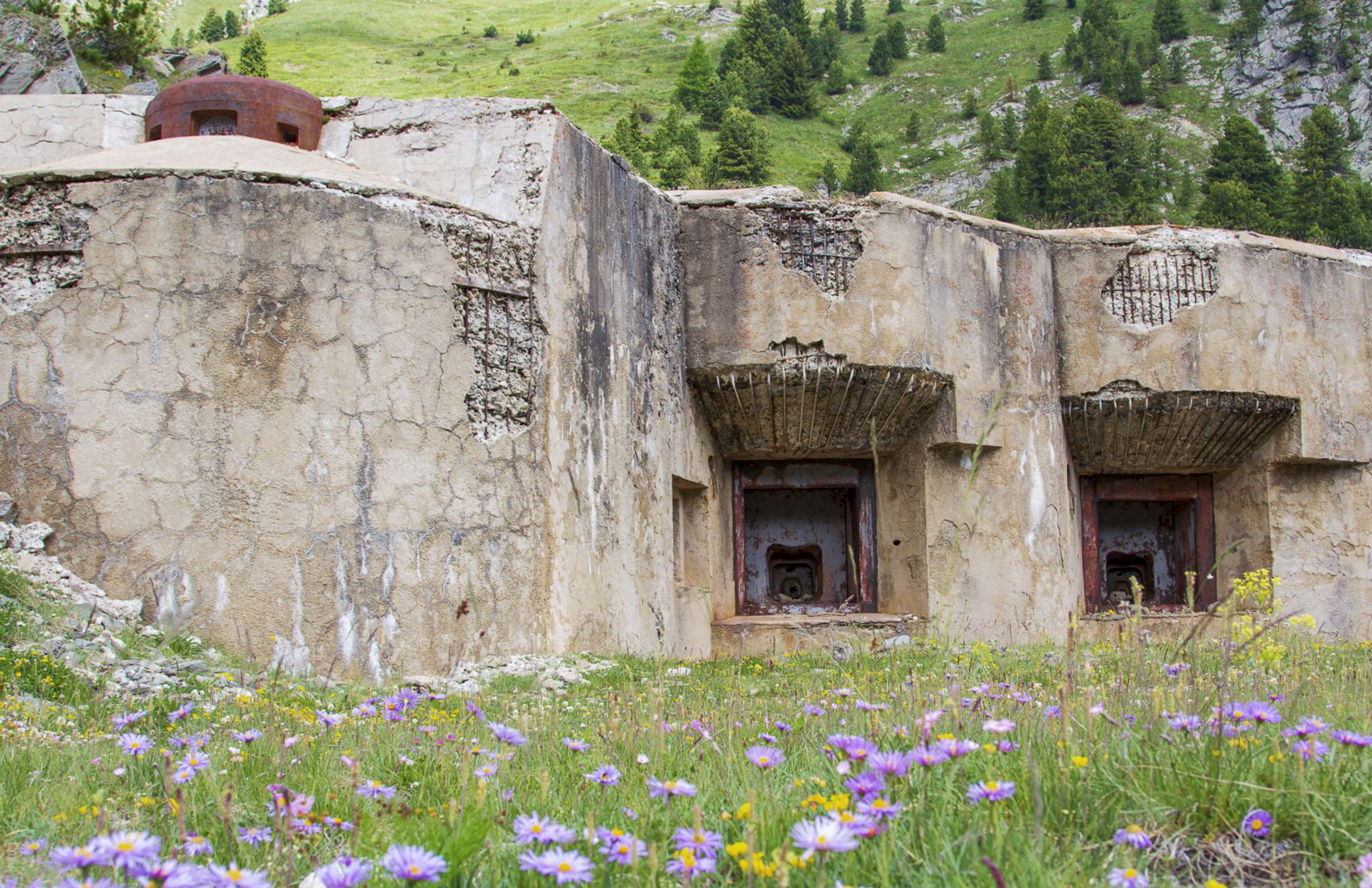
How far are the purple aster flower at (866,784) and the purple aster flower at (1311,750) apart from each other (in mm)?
706

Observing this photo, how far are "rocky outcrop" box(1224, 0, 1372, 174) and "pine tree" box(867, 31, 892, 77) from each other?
1993 cm

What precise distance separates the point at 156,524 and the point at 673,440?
3.96 meters

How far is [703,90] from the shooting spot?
62.1m

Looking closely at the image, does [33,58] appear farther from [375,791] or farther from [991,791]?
[991,791]

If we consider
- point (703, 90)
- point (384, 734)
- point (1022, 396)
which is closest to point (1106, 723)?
point (384, 734)

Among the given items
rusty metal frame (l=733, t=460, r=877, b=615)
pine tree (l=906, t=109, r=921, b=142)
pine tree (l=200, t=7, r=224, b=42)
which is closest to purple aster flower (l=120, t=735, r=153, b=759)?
rusty metal frame (l=733, t=460, r=877, b=615)

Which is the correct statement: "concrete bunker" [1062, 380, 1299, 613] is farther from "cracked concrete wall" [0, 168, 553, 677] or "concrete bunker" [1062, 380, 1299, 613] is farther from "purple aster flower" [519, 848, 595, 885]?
"purple aster flower" [519, 848, 595, 885]

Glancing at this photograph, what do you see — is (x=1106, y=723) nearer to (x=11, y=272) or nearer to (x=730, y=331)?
(x=11, y=272)

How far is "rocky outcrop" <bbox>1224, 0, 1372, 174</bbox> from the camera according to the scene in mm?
57531

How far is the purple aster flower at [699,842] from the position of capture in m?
1.60

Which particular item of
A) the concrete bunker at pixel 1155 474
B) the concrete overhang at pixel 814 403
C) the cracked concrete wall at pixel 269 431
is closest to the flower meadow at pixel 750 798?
the cracked concrete wall at pixel 269 431

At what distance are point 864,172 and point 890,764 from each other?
52.8 meters

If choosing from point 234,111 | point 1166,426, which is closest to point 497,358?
point 234,111

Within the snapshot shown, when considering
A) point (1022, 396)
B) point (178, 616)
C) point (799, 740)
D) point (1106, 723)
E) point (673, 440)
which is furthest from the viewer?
point (1022, 396)
